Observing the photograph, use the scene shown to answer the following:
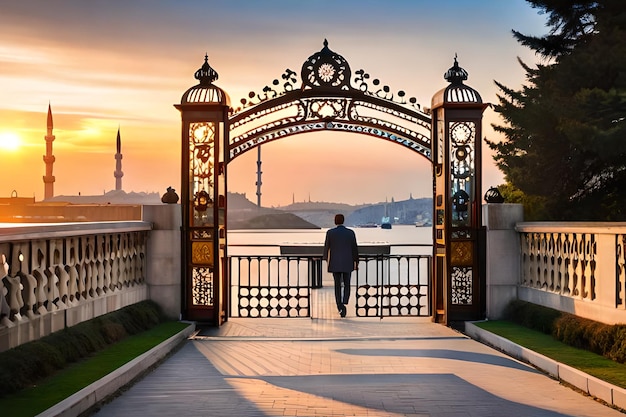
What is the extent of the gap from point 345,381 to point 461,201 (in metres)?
5.82

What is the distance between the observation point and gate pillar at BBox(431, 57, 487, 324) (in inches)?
524

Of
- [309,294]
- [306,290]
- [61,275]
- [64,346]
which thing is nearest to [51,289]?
[61,275]

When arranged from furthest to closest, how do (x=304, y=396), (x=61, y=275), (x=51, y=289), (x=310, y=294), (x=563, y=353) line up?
(x=310, y=294)
(x=563, y=353)
(x=61, y=275)
(x=51, y=289)
(x=304, y=396)

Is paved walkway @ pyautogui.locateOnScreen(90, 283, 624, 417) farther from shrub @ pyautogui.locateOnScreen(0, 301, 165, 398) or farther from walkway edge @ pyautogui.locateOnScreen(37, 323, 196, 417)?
shrub @ pyautogui.locateOnScreen(0, 301, 165, 398)

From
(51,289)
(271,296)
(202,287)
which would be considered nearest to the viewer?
(51,289)

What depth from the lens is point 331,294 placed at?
66.3 ft

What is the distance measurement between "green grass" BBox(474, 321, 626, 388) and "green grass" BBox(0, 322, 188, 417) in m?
4.31

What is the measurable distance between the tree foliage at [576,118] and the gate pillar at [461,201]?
343cm

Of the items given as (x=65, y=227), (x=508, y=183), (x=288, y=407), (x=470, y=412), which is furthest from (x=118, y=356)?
(x=508, y=183)

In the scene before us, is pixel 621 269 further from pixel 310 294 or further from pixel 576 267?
pixel 310 294

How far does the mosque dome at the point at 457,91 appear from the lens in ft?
43.8

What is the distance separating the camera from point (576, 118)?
1630 centimetres

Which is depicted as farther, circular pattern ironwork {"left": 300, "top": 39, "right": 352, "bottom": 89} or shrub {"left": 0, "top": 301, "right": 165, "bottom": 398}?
circular pattern ironwork {"left": 300, "top": 39, "right": 352, "bottom": 89}

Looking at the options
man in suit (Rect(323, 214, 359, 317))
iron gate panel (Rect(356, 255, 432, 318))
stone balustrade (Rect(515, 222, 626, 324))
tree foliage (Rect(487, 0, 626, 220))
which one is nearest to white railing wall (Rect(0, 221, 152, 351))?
man in suit (Rect(323, 214, 359, 317))
